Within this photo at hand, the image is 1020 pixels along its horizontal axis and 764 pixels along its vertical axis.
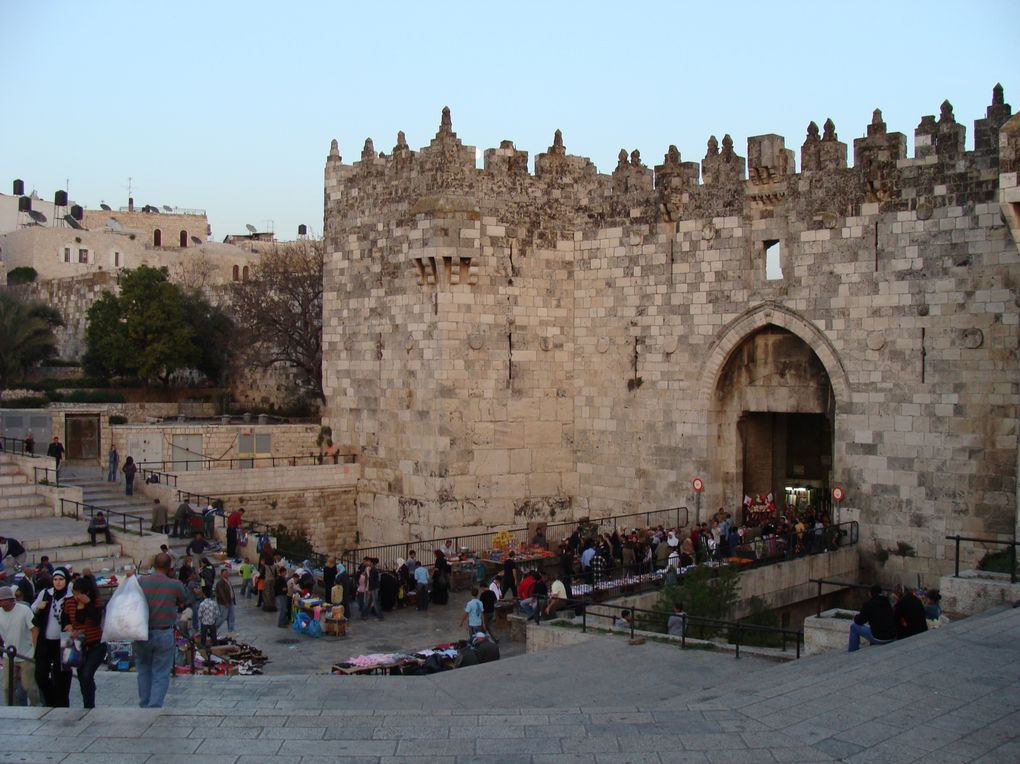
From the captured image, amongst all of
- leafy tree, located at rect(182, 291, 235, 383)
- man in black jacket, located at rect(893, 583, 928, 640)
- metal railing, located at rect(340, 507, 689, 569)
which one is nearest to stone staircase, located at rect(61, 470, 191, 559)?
metal railing, located at rect(340, 507, 689, 569)

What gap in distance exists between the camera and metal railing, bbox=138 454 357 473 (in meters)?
25.3

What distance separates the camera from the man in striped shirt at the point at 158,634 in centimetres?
878

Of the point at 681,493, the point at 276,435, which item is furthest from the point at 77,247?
the point at 681,493

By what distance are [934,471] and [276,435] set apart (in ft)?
47.5

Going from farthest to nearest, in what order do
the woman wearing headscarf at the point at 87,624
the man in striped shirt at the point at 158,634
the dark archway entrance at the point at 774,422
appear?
the dark archway entrance at the point at 774,422, the woman wearing headscarf at the point at 87,624, the man in striped shirt at the point at 158,634

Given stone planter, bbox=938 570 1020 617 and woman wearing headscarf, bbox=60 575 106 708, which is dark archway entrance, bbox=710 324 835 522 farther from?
woman wearing headscarf, bbox=60 575 106 708

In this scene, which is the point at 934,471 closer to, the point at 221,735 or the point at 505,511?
the point at 505,511

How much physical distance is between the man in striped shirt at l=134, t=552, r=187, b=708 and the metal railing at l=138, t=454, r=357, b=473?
15.9 metres

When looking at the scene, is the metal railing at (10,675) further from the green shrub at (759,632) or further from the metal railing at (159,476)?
the metal railing at (159,476)

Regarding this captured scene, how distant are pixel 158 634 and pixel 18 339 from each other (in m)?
29.1

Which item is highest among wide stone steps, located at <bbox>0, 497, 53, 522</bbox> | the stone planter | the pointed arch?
the pointed arch

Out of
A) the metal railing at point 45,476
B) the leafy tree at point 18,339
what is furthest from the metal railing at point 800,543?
the leafy tree at point 18,339

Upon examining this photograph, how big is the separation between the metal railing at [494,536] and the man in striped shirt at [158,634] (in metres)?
12.2

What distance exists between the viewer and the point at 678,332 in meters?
22.0
